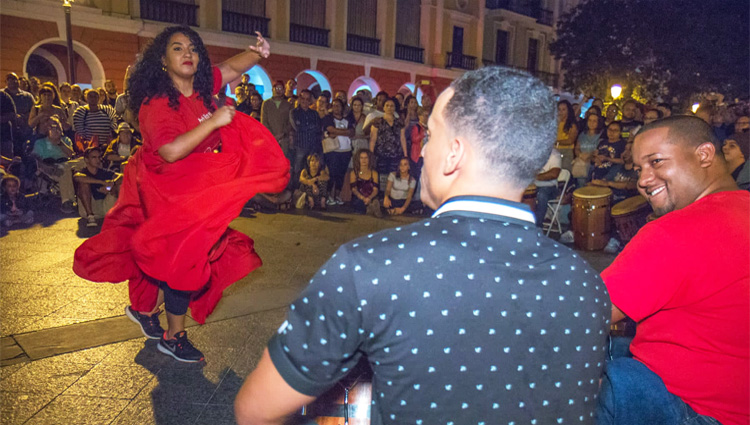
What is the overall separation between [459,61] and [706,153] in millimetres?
28184

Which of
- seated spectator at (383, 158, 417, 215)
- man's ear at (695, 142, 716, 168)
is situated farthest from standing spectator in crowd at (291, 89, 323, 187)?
man's ear at (695, 142, 716, 168)

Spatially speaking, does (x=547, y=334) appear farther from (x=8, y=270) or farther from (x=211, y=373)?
(x=8, y=270)

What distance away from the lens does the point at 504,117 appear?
1.20 meters

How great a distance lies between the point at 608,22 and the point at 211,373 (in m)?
25.6

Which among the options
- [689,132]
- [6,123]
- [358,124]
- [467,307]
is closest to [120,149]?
[6,123]

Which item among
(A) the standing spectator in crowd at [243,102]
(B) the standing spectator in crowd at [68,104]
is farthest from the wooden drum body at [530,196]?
(B) the standing spectator in crowd at [68,104]

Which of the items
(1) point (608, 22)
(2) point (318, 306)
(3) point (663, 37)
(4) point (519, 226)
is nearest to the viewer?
(2) point (318, 306)

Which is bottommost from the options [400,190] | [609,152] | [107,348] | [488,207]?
[107,348]

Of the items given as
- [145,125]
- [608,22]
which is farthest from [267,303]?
[608,22]

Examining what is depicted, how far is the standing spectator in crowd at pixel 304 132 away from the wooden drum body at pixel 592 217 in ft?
15.2

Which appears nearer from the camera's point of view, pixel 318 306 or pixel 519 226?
pixel 318 306

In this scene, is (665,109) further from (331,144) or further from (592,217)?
(331,144)

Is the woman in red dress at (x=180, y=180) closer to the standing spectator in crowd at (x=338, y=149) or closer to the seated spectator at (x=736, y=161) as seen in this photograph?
the seated spectator at (x=736, y=161)

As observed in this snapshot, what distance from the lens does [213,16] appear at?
19.0 meters
